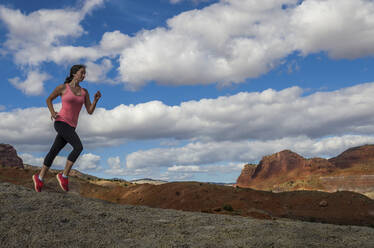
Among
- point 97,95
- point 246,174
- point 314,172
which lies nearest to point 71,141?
point 97,95

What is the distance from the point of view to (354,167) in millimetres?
79000

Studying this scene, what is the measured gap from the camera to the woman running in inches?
277

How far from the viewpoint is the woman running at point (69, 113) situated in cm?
704

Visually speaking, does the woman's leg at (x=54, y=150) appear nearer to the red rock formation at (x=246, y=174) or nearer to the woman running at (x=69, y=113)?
the woman running at (x=69, y=113)

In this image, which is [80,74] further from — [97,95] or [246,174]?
[246,174]

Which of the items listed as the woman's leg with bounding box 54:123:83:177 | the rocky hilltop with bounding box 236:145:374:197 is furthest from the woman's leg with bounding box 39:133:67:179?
the rocky hilltop with bounding box 236:145:374:197

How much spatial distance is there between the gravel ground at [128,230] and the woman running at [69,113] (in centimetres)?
92

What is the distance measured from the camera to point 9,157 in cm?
7975

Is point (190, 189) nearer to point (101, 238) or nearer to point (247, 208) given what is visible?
point (247, 208)

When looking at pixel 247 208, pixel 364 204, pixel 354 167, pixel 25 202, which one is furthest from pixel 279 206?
pixel 354 167

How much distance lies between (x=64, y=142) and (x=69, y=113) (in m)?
0.75

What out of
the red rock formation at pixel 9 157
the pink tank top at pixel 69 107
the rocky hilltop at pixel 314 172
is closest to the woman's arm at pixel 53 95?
the pink tank top at pixel 69 107

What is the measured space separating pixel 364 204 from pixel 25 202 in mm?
24311

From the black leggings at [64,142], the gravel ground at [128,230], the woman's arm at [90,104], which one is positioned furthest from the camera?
the woman's arm at [90,104]
